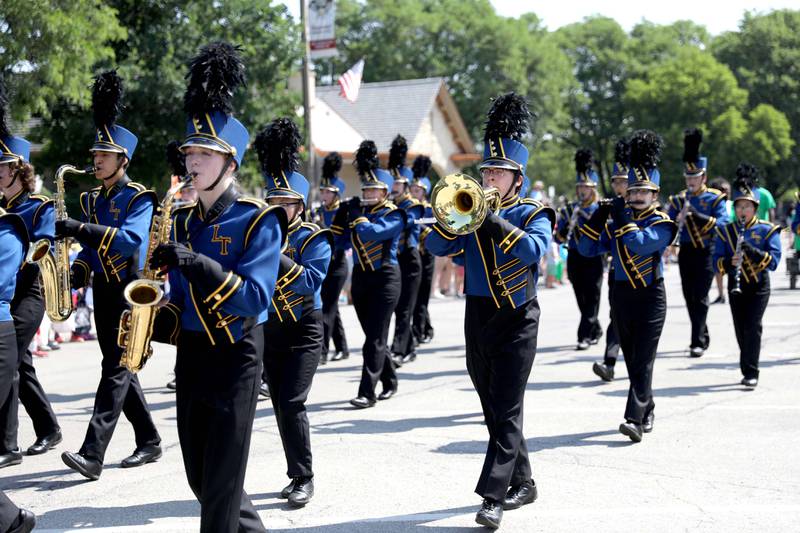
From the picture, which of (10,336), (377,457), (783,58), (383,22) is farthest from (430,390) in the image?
(783,58)

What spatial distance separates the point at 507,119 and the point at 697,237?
21.5 ft

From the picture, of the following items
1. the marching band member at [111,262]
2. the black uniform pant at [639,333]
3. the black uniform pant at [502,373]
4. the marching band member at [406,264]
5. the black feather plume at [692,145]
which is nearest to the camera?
the black uniform pant at [502,373]

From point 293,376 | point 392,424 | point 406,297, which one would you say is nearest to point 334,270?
point 406,297

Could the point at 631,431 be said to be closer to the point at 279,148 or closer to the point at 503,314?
the point at 503,314

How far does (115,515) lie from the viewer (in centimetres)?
582

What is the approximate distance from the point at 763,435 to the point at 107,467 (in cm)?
489

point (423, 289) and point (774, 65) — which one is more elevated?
point (774, 65)

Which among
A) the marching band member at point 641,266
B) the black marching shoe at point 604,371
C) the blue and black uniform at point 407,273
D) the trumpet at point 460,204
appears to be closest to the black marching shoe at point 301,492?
the trumpet at point 460,204

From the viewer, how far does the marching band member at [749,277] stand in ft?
32.0

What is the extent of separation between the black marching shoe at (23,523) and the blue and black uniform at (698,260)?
8606 mm

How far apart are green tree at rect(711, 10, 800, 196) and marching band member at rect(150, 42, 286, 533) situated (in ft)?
192

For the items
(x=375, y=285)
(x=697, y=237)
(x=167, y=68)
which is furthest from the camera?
(x=167, y=68)

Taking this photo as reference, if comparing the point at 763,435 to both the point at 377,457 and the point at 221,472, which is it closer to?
the point at 377,457

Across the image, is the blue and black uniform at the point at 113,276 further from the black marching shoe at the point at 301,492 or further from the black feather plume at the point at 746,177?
the black feather plume at the point at 746,177
